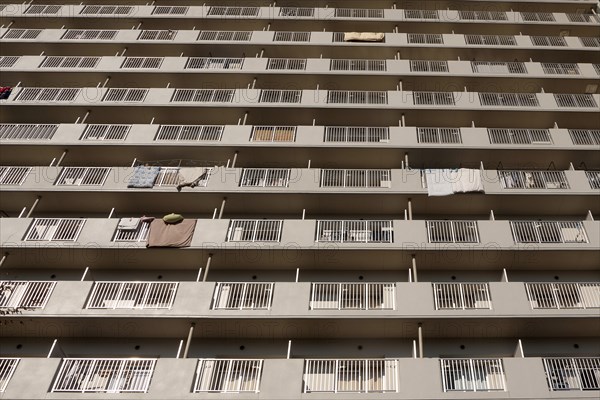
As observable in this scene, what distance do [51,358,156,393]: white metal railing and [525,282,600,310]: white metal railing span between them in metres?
14.0

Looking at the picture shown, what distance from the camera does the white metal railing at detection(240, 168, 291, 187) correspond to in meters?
21.7

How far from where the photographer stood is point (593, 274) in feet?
65.8

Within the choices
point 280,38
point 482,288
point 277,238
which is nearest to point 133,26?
point 280,38

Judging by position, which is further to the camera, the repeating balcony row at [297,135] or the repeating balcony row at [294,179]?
the repeating balcony row at [297,135]

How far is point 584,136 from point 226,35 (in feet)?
67.5

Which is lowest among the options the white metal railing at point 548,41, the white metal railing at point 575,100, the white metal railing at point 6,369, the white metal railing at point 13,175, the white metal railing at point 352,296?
the white metal railing at point 352,296

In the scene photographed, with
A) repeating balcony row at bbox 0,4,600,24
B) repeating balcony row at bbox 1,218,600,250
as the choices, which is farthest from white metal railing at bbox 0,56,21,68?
repeating balcony row at bbox 1,218,600,250

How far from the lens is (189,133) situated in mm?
23891

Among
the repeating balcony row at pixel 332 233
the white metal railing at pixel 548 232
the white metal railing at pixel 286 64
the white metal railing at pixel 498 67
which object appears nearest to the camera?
the repeating balcony row at pixel 332 233

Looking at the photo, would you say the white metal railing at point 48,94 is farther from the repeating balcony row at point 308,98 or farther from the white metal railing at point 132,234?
the white metal railing at point 132,234

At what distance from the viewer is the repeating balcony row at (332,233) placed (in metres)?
19.4

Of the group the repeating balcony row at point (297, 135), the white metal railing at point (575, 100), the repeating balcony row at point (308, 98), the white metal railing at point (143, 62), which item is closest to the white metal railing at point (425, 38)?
the repeating balcony row at point (308, 98)

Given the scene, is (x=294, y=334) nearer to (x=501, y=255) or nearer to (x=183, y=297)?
(x=183, y=297)

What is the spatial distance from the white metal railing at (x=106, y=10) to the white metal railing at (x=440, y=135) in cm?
2059
